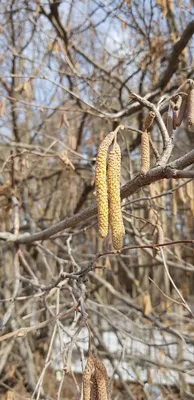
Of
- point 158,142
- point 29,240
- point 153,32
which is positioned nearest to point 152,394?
point 29,240

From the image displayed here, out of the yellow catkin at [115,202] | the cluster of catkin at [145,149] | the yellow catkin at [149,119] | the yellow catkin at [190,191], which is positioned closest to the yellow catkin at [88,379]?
the yellow catkin at [115,202]

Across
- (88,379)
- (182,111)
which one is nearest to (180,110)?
(182,111)

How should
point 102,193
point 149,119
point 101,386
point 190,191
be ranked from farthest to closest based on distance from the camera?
point 190,191, point 149,119, point 101,386, point 102,193

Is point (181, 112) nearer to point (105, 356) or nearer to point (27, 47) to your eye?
point (105, 356)

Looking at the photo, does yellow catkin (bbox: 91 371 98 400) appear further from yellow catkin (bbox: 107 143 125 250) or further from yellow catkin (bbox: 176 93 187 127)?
yellow catkin (bbox: 176 93 187 127)

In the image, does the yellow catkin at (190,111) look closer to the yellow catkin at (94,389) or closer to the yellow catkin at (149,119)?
the yellow catkin at (149,119)

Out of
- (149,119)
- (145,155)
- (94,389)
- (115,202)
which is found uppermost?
(149,119)

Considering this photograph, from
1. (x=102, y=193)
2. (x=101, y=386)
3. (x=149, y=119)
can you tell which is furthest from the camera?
(x=149, y=119)

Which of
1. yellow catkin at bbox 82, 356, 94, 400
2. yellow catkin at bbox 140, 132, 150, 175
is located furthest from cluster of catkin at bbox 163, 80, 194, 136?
yellow catkin at bbox 82, 356, 94, 400

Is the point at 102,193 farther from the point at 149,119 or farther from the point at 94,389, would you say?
the point at 94,389
